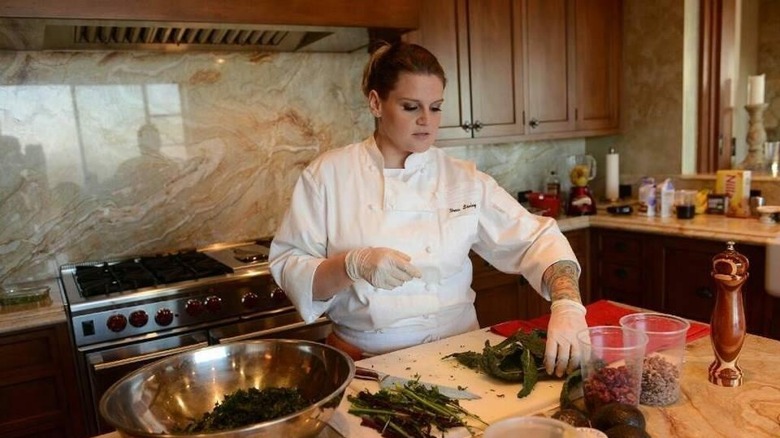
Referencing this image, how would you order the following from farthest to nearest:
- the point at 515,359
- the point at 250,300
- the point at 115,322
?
the point at 250,300 < the point at 115,322 < the point at 515,359

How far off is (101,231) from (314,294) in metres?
1.51

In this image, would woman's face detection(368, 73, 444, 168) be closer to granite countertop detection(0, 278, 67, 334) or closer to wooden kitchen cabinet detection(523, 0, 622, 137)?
granite countertop detection(0, 278, 67, 334)

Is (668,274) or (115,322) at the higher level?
(115,322)

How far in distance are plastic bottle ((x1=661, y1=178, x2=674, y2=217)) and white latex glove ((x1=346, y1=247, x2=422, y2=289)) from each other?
7.09 ft

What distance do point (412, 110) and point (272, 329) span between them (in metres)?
1.21

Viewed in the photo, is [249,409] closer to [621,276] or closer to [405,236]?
[405,236]

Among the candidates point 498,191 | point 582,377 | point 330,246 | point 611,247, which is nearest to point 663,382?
point 582,377

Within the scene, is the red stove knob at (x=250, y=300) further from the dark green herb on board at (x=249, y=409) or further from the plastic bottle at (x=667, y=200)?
the plastic bottle at (x=667, y=200)

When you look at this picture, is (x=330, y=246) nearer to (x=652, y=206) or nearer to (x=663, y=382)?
(x=663, y=382)

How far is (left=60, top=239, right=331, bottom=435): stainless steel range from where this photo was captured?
203 cm

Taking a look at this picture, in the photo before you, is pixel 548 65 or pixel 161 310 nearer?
pixel 161 310

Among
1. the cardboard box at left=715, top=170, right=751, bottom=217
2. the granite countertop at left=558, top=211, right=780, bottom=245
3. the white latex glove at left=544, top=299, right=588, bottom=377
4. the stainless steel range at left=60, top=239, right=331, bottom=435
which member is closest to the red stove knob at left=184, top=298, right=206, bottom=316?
the stainless steel range at left=60, top=239, right=331, bottom=435

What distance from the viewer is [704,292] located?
2646 millimetres

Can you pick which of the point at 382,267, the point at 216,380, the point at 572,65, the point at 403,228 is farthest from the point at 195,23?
the point at 572,65
